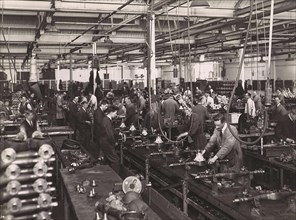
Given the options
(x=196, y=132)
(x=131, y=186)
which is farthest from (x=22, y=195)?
(x=196, y=132)

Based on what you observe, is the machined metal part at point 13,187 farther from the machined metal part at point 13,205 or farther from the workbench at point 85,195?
the workbench at point 85,195

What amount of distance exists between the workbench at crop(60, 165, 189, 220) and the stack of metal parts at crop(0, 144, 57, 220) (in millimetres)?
673

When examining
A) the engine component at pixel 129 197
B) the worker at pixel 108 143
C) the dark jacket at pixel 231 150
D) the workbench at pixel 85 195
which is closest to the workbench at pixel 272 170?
the dark jacket at pixel 231 150

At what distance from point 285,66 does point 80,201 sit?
87.0ft

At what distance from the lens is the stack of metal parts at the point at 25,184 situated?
124 inches

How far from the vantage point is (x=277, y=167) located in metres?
7.29

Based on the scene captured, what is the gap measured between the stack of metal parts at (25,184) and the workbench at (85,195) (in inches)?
26.5

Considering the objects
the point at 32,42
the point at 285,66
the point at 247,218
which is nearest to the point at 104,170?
the point at 247,218

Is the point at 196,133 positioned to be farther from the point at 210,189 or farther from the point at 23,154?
the point at 23,154

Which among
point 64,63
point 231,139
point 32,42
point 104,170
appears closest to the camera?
point 104,170

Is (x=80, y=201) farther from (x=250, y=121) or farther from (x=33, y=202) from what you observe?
(x=250, y=121)

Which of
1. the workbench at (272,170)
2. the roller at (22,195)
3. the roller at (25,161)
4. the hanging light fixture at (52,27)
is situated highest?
→ the hanging light fixture at (52,27)

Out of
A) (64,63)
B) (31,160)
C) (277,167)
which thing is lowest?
(277,167)

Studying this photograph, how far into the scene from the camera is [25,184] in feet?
10.9
